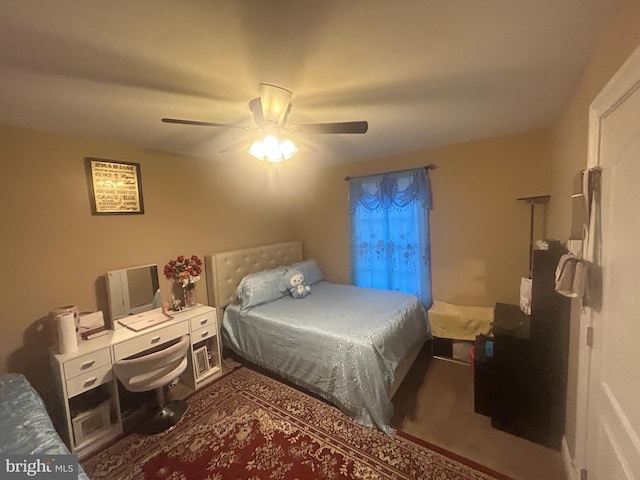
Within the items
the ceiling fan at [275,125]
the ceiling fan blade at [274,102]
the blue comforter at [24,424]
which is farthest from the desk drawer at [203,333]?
the ceiling fan blade at [274,102]

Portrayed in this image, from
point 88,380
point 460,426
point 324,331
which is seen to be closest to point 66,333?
point 88,380

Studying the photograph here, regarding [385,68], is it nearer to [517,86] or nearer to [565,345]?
[517,86]

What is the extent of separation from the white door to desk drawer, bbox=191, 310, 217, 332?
8.95 ft

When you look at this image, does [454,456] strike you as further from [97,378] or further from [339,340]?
[97,378]

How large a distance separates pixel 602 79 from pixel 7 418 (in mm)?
3373

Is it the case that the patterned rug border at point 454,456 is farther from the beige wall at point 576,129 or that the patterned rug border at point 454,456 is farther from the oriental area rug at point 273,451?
the beige wall at point 576,129

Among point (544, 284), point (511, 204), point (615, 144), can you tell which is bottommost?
point (544, 284)

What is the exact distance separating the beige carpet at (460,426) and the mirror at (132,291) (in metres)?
2.43

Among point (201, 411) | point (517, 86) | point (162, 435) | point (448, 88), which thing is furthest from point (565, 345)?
point (162, 435)

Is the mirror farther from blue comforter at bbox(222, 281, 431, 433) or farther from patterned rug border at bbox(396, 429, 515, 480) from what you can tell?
patterned rug border at bbox(396, 429, 515, 480)

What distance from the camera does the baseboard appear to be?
1.47 meters

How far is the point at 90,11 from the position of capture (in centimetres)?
99

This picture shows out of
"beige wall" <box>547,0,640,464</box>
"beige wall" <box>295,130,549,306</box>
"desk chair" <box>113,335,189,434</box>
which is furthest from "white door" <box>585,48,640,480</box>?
"desk chair" <box>113,335,189,434</box>

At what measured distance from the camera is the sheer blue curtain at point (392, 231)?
3.18 metres
